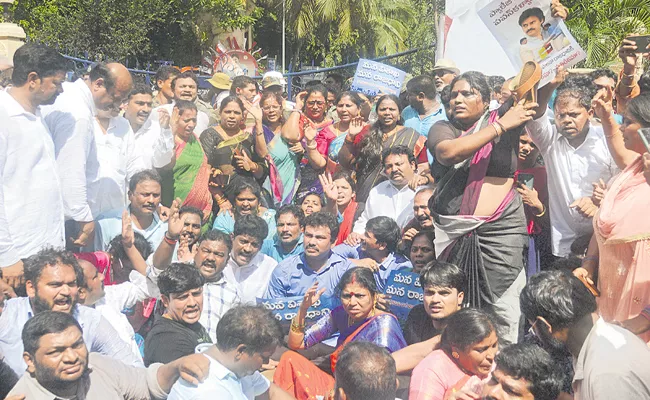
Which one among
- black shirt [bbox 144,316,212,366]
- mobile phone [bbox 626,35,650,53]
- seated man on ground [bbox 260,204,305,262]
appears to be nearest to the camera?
black shirt [bbox 144,316,212,366]

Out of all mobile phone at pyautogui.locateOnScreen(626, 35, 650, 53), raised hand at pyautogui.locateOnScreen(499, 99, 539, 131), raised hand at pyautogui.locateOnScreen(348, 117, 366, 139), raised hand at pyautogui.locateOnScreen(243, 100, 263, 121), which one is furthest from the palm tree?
raised hand at pyautogui.locateOnScreen(499, 99, 539, 131)

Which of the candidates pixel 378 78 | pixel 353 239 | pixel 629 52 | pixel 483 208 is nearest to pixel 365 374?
pixel 483 208

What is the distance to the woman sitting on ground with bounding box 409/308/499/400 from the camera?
11.9 feet

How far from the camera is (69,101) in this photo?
473cm

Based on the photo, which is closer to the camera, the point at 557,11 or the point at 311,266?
the point at 557,11

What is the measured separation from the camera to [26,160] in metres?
4.30

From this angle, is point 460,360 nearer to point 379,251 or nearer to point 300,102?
point 379,251

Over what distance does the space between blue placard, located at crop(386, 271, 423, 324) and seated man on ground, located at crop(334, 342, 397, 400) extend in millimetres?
1331

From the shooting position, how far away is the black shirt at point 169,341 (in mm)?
4176

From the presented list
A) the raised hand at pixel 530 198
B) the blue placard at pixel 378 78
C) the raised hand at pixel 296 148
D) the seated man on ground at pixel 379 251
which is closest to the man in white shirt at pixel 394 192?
the seated man on ground at pixel 379 251

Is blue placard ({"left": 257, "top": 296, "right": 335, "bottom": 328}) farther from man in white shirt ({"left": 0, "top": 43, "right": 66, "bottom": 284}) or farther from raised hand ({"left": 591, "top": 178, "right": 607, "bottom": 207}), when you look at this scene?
raised hand ({"left": 591, "top": 178, "right": 607, "bottom": 207})

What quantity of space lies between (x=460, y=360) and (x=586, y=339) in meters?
1.12

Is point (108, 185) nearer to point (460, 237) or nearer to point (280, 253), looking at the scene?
point (280, 253)

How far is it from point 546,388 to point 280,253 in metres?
2.93
